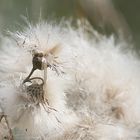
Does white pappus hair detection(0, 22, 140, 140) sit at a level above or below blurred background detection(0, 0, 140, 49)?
below

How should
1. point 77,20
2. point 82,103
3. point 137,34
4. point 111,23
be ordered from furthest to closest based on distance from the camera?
1. point 137,34
2. point 111,23
3. point 77,20
4. point 82,103

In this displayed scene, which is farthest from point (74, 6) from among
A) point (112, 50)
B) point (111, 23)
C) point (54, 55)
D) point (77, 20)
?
point (54, 55)

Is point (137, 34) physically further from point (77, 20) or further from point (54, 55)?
point (54, 55)

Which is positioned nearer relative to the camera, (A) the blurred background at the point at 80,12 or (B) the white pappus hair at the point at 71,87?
(B) the white pappus hair at the point at 71,87

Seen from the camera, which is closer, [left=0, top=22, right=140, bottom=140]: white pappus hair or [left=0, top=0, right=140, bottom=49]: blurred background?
[left=0, top=22, right=140, bottom=140]: white pappus hair

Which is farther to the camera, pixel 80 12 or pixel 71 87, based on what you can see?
pixel 80 12

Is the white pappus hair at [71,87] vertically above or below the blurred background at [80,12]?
below

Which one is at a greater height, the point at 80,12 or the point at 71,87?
the point at 80,12

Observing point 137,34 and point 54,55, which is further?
point 137,34
